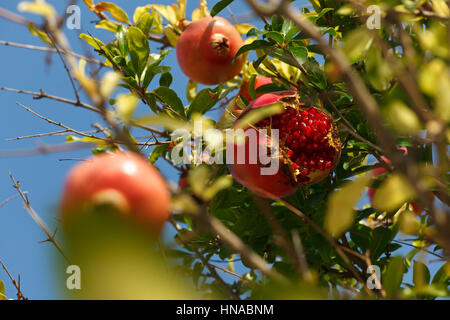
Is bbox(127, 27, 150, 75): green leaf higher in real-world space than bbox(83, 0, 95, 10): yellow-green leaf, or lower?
lower

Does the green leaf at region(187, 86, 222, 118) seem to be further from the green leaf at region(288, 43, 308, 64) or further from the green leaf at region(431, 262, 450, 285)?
the green leaf at region(431, 262, 450, 285)

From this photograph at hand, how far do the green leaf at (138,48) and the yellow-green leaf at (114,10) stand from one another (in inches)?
21.7

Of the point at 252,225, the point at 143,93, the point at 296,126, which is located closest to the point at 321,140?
the point at 296,126

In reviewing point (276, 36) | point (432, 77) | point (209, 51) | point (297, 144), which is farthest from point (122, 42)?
point (432, 77)

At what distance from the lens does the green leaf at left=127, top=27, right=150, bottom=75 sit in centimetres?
153

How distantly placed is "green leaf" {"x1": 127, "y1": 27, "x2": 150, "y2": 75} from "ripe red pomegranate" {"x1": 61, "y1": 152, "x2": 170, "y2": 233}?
0.95 metres

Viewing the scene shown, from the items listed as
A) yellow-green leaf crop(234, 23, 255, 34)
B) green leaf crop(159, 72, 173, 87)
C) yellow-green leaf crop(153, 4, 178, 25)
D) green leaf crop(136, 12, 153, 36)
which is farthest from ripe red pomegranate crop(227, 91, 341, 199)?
yellow-green leaf crop(153, 4, 178, 25)

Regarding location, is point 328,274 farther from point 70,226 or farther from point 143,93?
point 70,226

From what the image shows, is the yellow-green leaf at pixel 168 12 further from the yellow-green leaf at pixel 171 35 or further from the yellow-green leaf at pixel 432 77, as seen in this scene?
the yellow-green leaf at pixel 432 77

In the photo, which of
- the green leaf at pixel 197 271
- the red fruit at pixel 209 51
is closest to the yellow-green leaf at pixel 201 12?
the red fruit at pixel 209 51

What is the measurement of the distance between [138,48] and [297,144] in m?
0.66

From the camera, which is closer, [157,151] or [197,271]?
[157,151]

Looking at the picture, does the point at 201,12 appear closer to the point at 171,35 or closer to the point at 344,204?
the point at 171,35

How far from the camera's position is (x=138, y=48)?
60.7 inches
